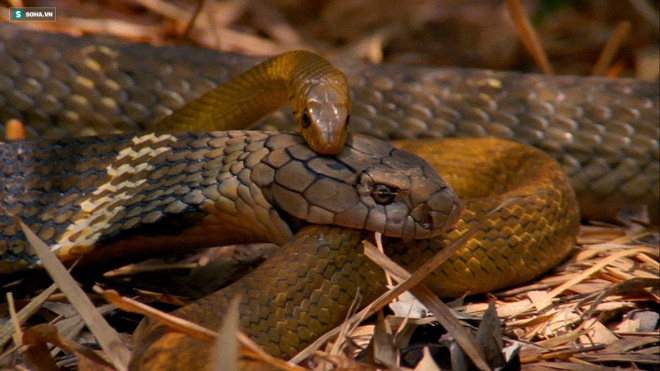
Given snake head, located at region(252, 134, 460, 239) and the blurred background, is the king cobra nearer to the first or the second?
snake head, located at region(252, 134, 460, 239)

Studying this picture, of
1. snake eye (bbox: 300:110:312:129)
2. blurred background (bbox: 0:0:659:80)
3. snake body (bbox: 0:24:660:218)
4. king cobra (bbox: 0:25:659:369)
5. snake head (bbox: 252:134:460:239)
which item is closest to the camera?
snake head (bbox: 252:134:460:239)

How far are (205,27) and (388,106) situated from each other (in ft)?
7.18

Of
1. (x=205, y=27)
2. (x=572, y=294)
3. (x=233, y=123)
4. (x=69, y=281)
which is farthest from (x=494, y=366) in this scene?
(x=205, y=27)

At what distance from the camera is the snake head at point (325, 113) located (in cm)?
279

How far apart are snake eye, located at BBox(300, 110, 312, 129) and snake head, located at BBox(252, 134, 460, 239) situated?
0.15 m

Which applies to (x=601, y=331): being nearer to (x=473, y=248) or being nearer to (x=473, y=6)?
(x=473, y=248)

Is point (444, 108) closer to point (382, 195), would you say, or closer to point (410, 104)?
point (410, 104)

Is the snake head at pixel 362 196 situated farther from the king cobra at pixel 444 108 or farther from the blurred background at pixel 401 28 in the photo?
the blurred background at pixel 401 28

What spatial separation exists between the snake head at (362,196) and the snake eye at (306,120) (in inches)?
5.8

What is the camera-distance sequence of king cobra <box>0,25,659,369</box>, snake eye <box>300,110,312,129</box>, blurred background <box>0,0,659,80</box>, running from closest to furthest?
1. snake eye <box>300,110,312,129</box>
2. king cobra <box>0,25,659,369</box>
3. blurred background <box>0,0,659,80</box>

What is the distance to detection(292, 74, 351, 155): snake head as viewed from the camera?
2.79m

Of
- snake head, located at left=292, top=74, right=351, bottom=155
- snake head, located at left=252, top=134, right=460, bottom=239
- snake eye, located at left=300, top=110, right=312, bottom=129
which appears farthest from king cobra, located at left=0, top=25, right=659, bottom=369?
snake eye, located at left=300, top=110, right=312, bottom=129

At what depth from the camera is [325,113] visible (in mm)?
2883

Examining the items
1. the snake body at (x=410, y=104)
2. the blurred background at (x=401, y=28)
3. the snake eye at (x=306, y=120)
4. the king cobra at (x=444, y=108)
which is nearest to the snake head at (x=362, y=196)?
the snake eye at (x=306, y=120)
